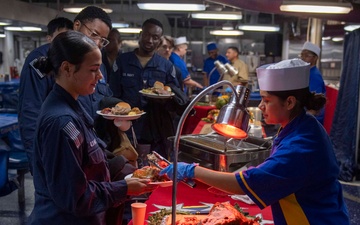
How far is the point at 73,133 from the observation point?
4.53 ft

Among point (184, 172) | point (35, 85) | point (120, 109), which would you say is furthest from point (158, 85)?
point (184, 172)

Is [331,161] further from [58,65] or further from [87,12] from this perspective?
[87,12]

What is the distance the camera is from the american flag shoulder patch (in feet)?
4.48

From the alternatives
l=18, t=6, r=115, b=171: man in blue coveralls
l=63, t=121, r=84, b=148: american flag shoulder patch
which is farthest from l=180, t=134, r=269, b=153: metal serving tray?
l=63, t=121, r=84, b=148: american flag shoulder patch

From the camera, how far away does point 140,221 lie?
1.70m

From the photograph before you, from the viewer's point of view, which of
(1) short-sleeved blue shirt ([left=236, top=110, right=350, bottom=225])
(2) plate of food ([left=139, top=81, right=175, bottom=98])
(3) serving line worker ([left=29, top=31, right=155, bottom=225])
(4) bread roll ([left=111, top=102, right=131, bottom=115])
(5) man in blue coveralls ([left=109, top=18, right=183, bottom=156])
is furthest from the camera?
(5) man in blue coveralls ([left=109, top=18, right=183, bottom=156])

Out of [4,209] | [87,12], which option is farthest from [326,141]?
[4,209]

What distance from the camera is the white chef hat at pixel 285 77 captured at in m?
1.63

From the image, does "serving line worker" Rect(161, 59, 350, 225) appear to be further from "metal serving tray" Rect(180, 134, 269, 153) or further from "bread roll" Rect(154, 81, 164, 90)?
"bread roll" Rect(154, 81, 164, 90)

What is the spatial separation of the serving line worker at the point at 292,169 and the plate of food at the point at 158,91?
167 cm

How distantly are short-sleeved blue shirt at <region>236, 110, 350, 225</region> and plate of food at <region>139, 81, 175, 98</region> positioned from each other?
1.84 metres

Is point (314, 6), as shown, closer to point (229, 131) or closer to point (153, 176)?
point (229, 131)

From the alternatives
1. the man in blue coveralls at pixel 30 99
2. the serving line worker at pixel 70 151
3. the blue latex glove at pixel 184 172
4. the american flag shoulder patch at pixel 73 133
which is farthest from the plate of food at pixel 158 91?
the american flag shoulder patch at pixel 73 133

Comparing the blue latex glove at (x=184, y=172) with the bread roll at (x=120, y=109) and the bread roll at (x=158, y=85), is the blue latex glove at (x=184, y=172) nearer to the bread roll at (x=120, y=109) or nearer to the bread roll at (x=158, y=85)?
the bread roll at (x=120, y=109)
